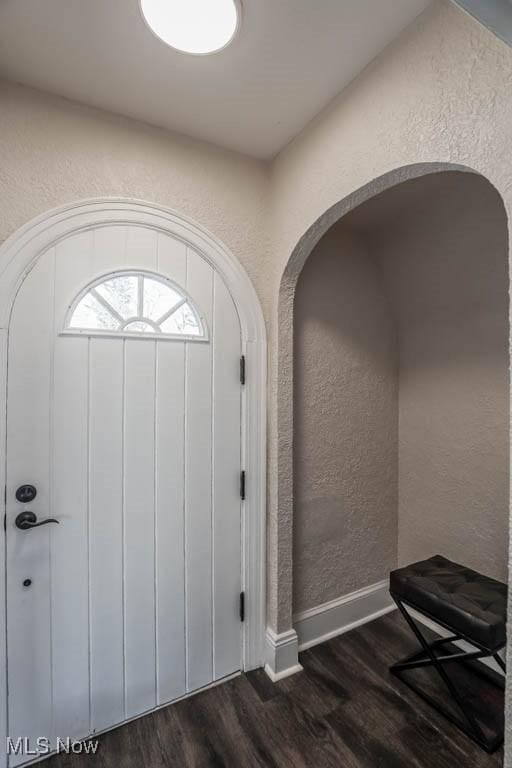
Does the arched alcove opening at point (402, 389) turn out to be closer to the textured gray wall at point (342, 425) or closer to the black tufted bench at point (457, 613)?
→ the textured gray wall at point (342, 425)

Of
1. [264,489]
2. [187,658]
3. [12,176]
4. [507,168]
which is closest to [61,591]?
[187,658]

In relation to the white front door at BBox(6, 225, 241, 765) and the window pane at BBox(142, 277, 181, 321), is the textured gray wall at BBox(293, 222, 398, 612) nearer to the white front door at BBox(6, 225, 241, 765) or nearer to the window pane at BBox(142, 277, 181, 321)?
the white front door at BBox(6, 225, 241, 765)

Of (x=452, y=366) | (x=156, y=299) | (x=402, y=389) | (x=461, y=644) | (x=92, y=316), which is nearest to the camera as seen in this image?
(x=92, y=316)

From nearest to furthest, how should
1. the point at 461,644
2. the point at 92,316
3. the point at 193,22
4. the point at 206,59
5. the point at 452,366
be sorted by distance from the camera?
the point at 193,22 → the point at 206,59 → the point at 92,316 → the point at 461,644 → the point at 452,366

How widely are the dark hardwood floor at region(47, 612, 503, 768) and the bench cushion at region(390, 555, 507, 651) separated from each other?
41 centimetres

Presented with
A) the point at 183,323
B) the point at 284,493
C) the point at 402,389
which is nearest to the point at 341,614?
the point at 284,493

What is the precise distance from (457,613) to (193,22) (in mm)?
2342

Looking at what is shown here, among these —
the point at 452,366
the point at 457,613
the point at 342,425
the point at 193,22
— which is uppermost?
the point at 193,22

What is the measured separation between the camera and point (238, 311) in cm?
170

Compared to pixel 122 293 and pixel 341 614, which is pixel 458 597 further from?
pixel 122 293

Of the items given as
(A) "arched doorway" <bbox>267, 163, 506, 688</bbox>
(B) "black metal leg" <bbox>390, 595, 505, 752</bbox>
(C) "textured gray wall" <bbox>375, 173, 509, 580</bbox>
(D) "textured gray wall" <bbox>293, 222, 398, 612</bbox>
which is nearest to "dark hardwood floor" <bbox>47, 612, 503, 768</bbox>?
(B) "black metal leg" <bbox>390, 595, 505, 752</bbox>

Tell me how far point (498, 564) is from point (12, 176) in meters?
2.78

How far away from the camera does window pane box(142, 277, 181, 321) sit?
4.95ft

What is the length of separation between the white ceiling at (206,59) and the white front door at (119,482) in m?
0.52
